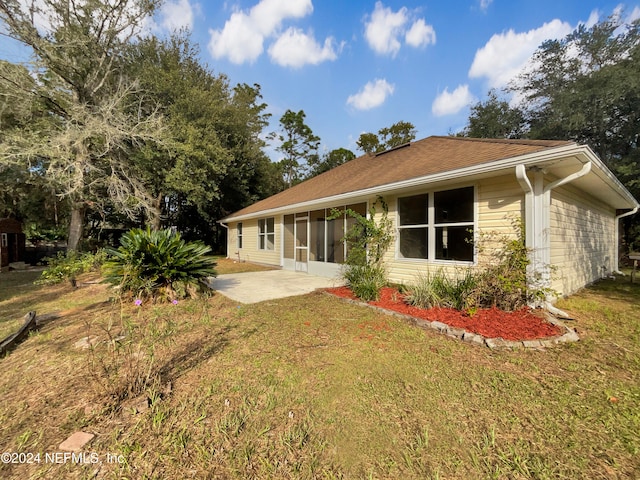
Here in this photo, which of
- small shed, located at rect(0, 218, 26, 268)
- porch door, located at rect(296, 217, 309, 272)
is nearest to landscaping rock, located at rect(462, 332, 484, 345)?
porch door, located at rect(296, 217, 309, 272)

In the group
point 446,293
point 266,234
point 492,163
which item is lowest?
point 446,293

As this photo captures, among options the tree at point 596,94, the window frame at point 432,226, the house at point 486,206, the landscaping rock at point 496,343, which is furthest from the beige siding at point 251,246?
the tree at point 596,94

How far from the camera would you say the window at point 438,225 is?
561 cm

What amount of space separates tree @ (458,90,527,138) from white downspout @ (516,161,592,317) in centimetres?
1763

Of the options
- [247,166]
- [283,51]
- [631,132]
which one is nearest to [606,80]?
[631,132]

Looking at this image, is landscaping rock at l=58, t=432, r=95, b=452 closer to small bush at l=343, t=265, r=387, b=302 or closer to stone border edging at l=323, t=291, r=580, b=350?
stone border edging at l=323, t=291, r=580, b=350

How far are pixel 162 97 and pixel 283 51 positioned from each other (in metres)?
7.60

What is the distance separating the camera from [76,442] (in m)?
1.98

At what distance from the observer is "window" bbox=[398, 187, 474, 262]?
221 inches

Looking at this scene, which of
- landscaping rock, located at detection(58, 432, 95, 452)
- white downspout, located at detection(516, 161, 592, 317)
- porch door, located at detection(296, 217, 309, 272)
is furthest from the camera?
porch door, located at detection(296, 217, 309, 272)

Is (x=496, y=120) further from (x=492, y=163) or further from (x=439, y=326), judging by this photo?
(x=439, y=326)

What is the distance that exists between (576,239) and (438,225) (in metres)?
3.57

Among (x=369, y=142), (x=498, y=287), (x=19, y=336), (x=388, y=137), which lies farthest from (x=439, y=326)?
(x=369, y=142)

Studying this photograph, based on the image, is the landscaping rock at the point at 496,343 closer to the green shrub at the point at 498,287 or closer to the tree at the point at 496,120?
the green shrub at the point at 498,287
